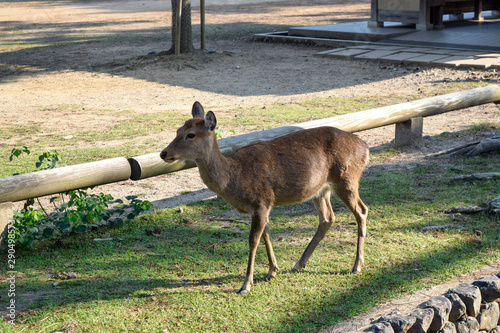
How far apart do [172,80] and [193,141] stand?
991cm

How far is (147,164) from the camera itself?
5914mm

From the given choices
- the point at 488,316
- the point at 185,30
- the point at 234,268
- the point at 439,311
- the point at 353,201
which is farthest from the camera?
the point at 185,30

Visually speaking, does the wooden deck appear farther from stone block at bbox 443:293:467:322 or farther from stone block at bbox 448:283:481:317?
stone block at bbox 443:293:467:322

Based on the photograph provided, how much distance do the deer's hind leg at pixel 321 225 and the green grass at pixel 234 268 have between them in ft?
0.34

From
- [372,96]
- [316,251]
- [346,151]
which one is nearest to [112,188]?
[316,251]

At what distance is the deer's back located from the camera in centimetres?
441

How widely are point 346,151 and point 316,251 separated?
3.29 feet

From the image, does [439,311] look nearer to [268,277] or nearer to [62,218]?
[268,277]

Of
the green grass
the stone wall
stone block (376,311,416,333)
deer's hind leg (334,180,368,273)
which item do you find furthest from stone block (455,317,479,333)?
deer's hind leg (334,180,368,273)

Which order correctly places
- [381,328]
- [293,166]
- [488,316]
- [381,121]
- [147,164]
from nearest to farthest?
1. [381,328]
2. [488,316]
3. [293,166]
4. [147,164]
5. [381,121]

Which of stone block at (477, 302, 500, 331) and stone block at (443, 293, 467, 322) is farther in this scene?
stone block at (477, 302, 500, 331)

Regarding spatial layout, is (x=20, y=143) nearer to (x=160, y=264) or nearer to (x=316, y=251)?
(x=160, y=264)

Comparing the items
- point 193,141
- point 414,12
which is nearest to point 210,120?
point 193,141

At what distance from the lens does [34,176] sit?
522 cm
